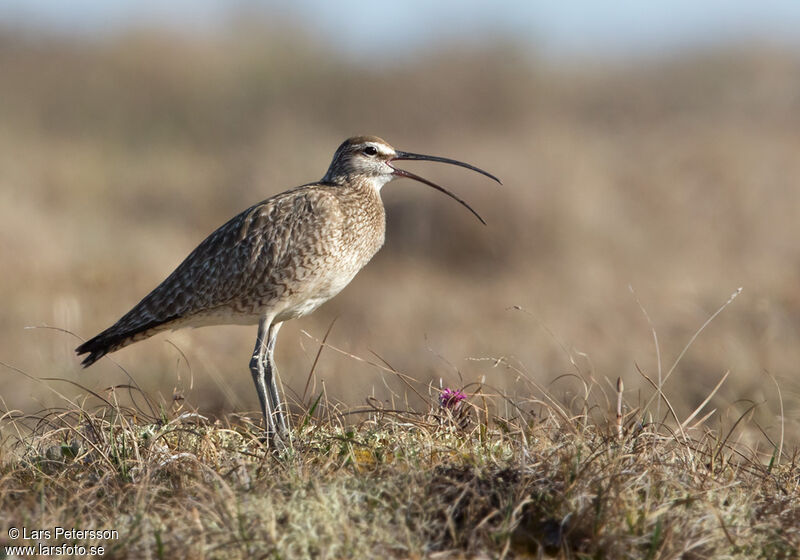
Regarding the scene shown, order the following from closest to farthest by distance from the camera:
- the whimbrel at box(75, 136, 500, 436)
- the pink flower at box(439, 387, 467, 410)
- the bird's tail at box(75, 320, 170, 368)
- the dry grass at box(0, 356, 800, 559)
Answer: the dry grass at box(0, 356, 800, 559), the pink flower at box(439, 387, 467, 410), the whimbrel at box(75, 136, 500, 436), the bird's tail at box(75, 320, 170, 368)

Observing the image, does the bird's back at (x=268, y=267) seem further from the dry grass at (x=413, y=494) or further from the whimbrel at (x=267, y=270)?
the dry grass at (x=413, y=494)

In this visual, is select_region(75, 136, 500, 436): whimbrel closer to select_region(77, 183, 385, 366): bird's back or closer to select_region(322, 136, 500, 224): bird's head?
select_region(77, 183, 385, 366): bird's back

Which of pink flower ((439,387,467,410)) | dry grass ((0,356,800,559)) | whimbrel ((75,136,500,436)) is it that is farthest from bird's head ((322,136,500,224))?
dry grass ((0,356,800,559))

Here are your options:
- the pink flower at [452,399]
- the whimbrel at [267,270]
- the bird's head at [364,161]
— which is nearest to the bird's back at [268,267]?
the whimbrel at [267,270]

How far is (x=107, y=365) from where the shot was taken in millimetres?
10609

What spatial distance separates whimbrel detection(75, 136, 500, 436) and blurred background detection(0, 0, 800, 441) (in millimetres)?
307

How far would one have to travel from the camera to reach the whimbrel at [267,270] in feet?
16.8

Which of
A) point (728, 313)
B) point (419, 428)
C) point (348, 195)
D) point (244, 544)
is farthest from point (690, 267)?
point (244, 544)

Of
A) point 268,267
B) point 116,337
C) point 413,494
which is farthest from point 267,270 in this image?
point 413,494

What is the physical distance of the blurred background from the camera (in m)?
9.72

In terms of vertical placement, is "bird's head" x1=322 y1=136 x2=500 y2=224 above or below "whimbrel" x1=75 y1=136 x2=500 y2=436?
above

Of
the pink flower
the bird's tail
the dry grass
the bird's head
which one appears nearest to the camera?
the dry grass

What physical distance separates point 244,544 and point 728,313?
884 centimetres

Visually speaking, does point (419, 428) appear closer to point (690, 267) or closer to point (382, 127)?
point (690, 267)
